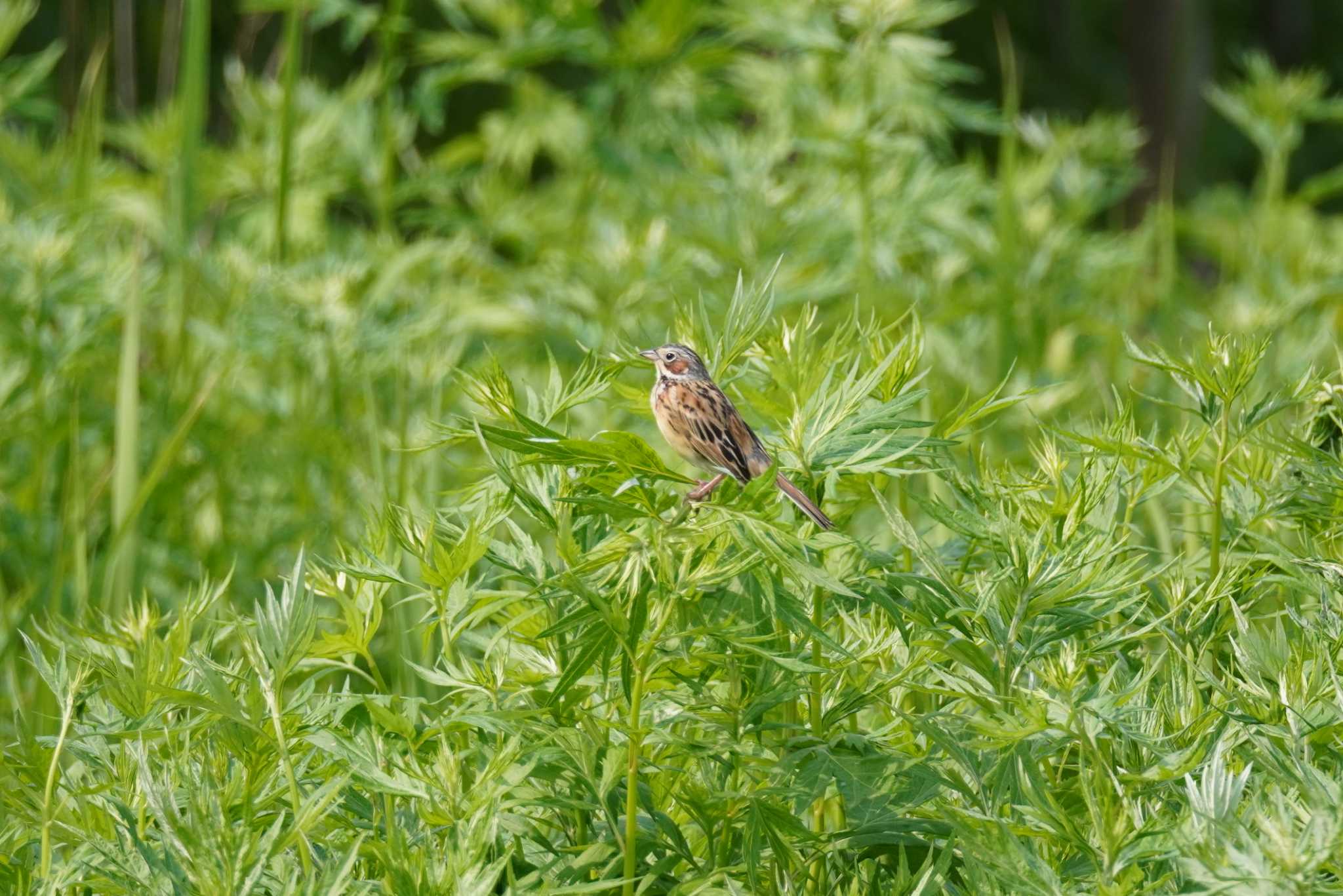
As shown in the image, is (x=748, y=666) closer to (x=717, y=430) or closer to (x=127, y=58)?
(x=717, y=430)

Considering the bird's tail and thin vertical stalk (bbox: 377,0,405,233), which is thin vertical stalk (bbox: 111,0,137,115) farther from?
the bird's tail

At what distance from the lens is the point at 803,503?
144 centimetres

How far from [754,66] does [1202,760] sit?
3695 millimetres

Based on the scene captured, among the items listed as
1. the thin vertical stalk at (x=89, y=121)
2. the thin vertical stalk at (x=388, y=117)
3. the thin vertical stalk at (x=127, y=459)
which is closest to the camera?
the thin vertical stalk at (x=127, y=459)

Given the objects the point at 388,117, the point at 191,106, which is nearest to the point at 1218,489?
the point at 191,106

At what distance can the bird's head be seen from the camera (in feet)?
5.28

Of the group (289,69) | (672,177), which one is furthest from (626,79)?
(289,69)

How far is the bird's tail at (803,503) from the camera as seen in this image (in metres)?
1.43

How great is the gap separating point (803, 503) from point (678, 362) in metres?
0.28

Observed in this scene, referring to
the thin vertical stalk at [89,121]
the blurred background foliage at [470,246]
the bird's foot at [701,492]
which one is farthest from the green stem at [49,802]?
the thin vertical stalk at [89,121]

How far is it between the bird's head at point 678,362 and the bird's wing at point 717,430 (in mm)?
32

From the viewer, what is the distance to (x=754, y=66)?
473 centimetres

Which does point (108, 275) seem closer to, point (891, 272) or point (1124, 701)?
point (891, 272)

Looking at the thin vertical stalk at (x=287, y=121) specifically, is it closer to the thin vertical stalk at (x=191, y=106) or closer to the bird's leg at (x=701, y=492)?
the thin vertical stalk at (x=191, y=106)
